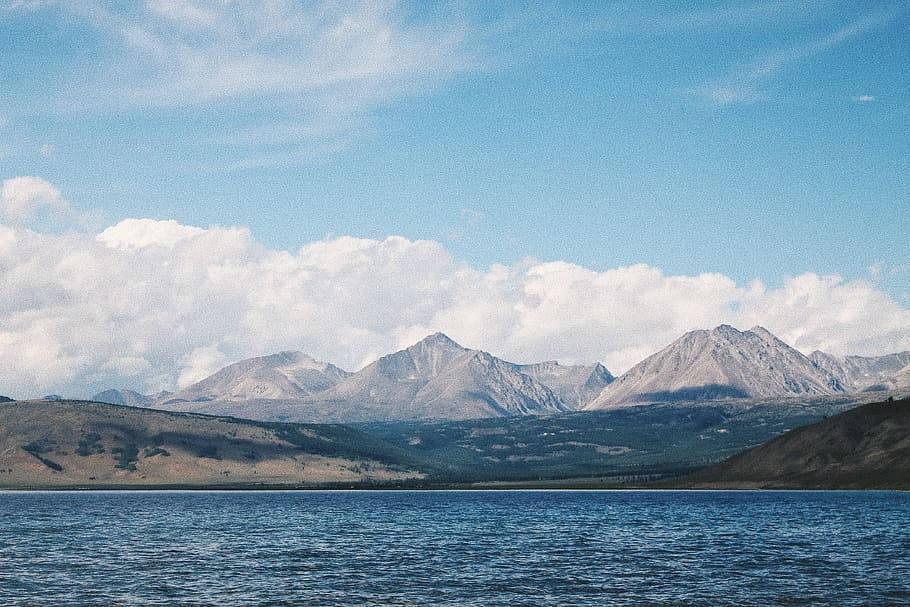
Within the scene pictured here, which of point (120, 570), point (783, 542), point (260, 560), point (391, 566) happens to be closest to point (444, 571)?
point (391, 566)

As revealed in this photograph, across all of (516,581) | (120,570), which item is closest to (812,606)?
(516,581)

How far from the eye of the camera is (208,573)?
114125mm

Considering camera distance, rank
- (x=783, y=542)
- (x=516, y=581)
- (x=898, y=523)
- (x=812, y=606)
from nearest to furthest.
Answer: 1. (x=812, y=606)
2. (x=516, y=581)
3. (x=783, y=542)
4. (x=898, y=523)

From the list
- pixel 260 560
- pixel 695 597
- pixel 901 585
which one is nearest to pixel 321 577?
pixel 260 560

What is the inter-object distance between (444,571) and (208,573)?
2807cm

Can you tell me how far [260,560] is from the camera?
130 metres

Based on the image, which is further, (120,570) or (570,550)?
(570,550)

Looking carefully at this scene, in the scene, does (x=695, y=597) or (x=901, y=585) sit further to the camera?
(x=901, y=585)

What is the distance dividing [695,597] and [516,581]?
21.2m

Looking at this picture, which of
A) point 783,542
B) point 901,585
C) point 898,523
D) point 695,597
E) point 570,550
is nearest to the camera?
point 695,597

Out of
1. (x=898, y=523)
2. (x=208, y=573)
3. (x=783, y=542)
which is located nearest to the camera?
(x=208, y=573)

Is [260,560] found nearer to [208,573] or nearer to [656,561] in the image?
[208,573]

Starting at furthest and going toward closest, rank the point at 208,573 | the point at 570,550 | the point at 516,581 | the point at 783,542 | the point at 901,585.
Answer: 1. the point at 783,542
2. the point at 570,550
3. the point at 208,573
4. the point at 516,581
5. the point at 901,585

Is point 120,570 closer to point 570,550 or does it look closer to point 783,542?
point 570,550
